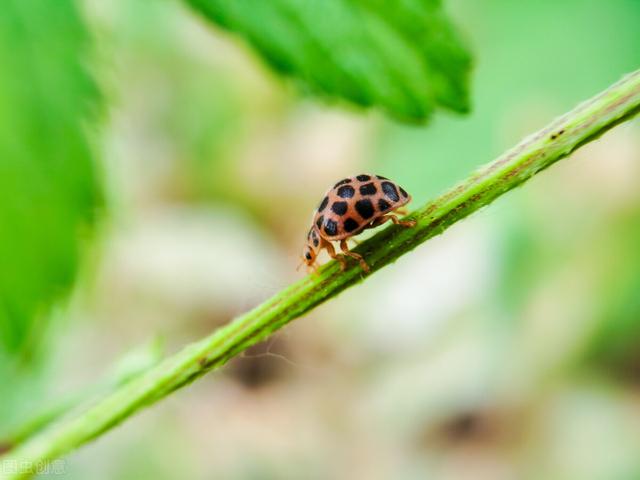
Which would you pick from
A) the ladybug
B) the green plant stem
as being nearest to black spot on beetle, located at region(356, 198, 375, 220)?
the ladybug

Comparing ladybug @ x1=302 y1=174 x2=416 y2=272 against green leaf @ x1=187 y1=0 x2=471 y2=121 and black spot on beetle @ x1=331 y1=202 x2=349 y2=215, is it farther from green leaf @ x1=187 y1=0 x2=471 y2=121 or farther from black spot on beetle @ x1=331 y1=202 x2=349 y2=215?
green leaf @ x1=187 y1=0 x2=471 y2=121

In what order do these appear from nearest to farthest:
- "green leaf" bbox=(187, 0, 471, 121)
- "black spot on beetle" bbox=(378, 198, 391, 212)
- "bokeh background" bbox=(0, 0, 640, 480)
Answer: "green leaf" bbox=(187, 0, 471, 121) → "black spot on beetle" bbox=(378, 198, 391, 212) → "bokeh background" bbox=(0, 0, 640, 480)

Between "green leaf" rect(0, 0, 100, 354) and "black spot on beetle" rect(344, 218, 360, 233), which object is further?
"black spot on beetle" rect(344, 218, 360, 233)

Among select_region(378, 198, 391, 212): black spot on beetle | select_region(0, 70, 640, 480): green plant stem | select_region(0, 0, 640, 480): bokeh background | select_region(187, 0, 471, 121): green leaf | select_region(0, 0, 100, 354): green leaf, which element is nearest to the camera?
select_region(0, 70, 640, 480): green plant stem

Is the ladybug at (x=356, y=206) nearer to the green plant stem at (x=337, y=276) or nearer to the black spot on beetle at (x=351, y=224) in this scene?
the black spot on beetle at (x=351, y=224)

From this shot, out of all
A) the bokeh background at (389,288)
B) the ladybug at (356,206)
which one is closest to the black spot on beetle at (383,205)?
the ladybug at (356,206)

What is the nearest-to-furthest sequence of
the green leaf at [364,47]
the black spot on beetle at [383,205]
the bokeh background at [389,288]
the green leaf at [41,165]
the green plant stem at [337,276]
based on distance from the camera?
the green plant stem at [337,276] → the green leaf at [364,47] → the green leaf at [41,165] → the black spot on beetle at [383,205] → the bokeh background at [389,288]

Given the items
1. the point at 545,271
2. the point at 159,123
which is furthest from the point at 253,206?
the point at 545,271

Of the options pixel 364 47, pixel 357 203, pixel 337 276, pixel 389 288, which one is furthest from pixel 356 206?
pixel 389 288

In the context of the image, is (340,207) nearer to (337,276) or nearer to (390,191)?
(390,191)
